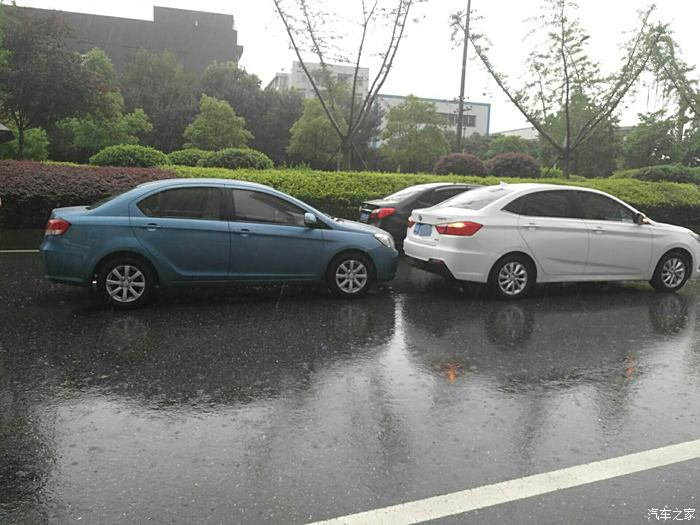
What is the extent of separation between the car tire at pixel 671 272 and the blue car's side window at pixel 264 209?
5211mm

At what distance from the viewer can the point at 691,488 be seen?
10.5ft

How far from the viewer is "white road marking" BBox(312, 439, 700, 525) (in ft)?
9.39

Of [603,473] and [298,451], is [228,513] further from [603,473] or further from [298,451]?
[603,473]

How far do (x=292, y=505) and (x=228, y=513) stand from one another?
0.31 meters

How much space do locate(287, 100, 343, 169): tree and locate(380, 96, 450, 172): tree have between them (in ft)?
19.8

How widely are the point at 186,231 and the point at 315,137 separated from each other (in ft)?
125

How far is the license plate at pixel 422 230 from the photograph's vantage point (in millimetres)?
8102

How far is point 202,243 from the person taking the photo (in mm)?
6840

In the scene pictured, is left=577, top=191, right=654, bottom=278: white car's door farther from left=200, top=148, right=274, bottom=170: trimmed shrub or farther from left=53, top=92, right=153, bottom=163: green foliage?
left=53, top=92, right=153, bottom=163: green foliage

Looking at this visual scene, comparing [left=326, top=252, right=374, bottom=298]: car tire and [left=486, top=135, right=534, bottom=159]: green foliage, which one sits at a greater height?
[left=486, top=135, right=534, bottom=159]: green foliage

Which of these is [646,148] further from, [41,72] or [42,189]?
[42,189]

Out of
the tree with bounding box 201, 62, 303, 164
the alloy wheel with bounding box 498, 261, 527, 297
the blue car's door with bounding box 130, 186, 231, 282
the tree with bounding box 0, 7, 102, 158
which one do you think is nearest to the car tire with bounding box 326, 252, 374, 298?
the blue car's door with bounding box 130, 186, 231, 282

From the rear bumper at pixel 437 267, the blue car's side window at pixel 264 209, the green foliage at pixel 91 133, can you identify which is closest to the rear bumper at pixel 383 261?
the rear bumper at pixel 437 267

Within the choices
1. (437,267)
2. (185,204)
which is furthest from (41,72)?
(437,267)
